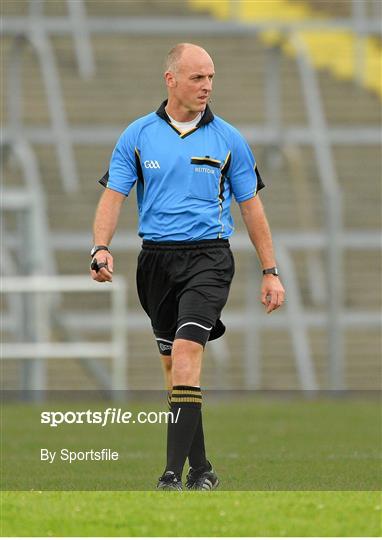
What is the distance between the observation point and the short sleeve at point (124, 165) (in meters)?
A: 7.59

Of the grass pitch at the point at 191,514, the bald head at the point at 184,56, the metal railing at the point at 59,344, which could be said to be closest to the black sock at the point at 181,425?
the grass pitch at the point at 191,514

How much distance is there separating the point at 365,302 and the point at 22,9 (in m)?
5.96

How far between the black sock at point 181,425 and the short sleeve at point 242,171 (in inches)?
37.1

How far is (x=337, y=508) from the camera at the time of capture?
6438 millimetres

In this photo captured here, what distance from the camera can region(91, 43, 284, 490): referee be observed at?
7.43m

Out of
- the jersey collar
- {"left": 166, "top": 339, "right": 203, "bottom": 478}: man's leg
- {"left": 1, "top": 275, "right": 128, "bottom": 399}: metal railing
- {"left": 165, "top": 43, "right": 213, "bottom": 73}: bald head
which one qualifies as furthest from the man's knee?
{"left": 1, "top": 275, "right": 128, "bottom": 399}: metal railing

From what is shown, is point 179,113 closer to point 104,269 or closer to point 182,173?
point 182,173

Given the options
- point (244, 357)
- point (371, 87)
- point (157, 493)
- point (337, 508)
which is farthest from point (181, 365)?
point (371, 87)

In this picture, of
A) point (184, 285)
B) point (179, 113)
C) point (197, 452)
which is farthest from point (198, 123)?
point (197, 452)

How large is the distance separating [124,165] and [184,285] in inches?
23.8

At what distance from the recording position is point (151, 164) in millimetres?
Result: 7543

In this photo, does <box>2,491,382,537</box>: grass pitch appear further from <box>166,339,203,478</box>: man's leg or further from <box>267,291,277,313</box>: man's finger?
<box>267,291,277,313</box>: man's finger

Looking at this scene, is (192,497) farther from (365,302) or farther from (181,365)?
(365,302)

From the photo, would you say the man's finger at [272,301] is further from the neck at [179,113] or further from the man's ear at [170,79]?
the man's ear at [170,79]
